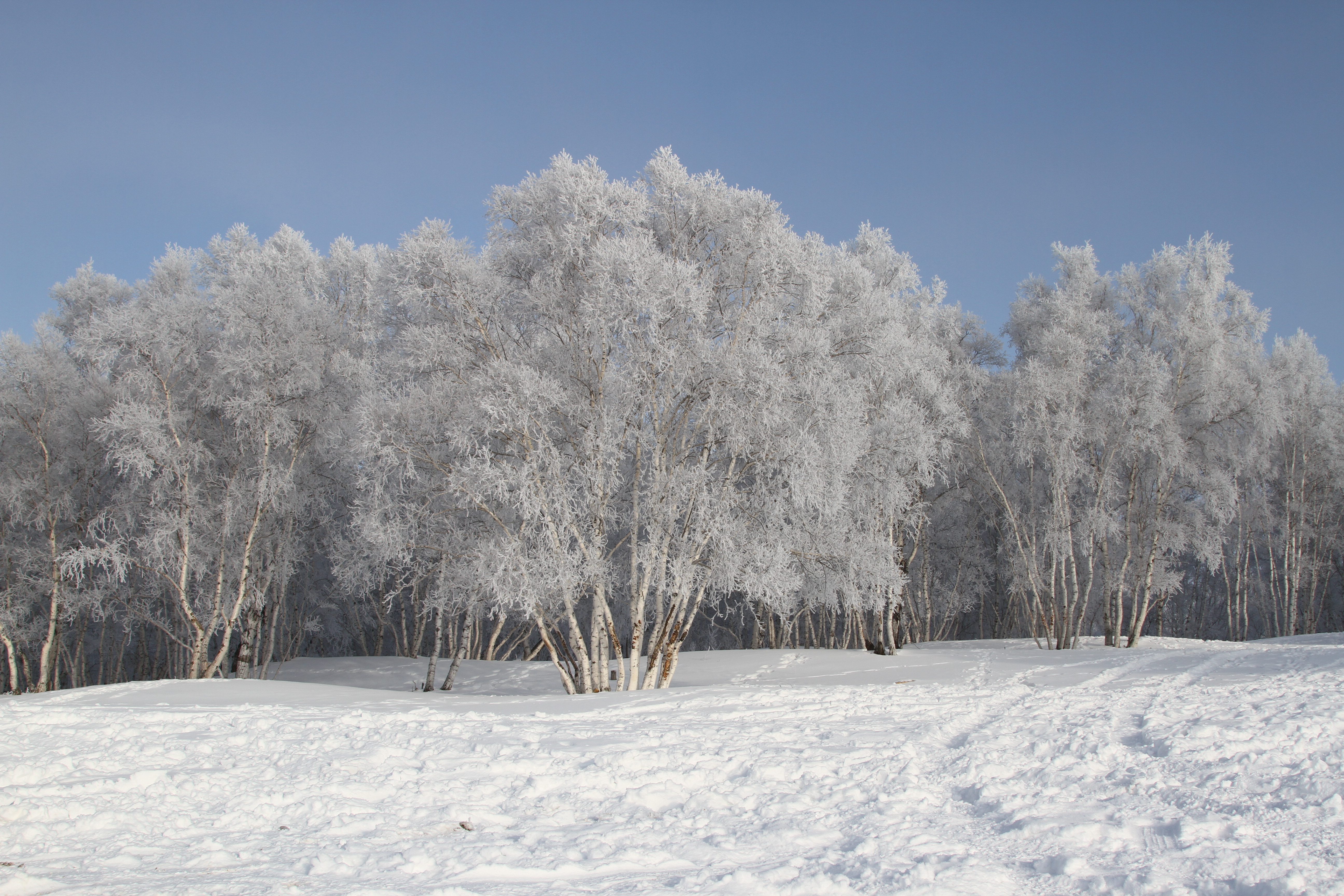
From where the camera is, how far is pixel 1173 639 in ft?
74.8

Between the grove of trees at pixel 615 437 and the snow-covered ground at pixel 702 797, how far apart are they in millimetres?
4460

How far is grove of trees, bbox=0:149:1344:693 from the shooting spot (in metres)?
12.3

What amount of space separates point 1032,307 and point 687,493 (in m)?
14.2

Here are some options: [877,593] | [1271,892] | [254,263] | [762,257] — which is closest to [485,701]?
[877,593]

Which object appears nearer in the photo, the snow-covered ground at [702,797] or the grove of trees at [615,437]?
the snow-covered ground at [702,797]

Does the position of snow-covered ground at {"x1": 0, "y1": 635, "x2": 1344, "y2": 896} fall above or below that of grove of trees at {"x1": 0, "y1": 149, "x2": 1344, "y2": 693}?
below

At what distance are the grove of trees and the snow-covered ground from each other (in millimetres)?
4460

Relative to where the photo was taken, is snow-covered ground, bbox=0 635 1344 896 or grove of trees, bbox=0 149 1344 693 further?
grove of trees, bbox=0 149 1344 693

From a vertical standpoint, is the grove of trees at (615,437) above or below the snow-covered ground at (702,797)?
above

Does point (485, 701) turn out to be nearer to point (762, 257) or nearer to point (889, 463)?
point (762, 257)

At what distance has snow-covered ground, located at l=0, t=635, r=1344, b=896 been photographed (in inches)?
144

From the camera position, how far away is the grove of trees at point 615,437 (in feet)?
40.4

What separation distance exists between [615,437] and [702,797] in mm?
7601

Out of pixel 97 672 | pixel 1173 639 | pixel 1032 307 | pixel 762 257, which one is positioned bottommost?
pixel 97 672
